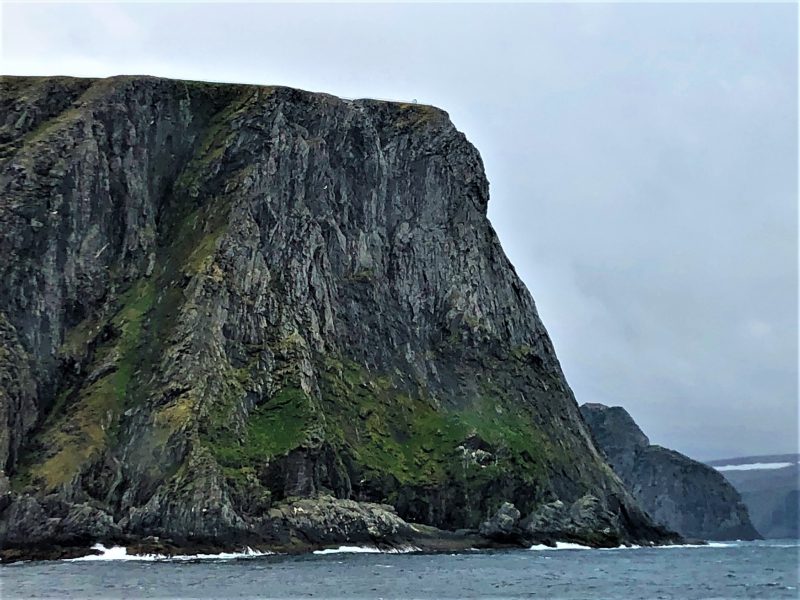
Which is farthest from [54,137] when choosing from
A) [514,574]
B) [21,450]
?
[514,574]

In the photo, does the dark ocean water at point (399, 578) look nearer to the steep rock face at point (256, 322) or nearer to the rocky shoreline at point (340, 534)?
the rocky shoreline at point (340, 534)

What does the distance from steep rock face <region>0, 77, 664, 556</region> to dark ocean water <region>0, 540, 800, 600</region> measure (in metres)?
17.0

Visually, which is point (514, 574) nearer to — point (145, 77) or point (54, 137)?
point (54, 137)

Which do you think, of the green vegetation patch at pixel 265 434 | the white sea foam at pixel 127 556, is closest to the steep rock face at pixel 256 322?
the green vegetation patch at pixel 265 434

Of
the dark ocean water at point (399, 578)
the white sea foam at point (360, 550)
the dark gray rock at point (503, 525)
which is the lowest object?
the dark ocean water at point (399, 578)

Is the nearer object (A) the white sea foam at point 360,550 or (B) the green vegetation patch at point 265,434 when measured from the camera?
(A) the white sea foam at point 360,550

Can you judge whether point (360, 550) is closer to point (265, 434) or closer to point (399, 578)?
point (265, 434)

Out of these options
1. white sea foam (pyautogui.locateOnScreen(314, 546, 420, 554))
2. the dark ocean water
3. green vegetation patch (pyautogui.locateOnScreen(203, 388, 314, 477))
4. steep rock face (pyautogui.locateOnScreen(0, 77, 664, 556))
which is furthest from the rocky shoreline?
green vegetation patch (pyautogui.locateOnScreen(203, 388, 314, 477))

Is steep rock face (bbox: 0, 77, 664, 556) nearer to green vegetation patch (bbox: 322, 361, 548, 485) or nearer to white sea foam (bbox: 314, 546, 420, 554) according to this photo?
green vegetation patch (bbox: 322, 361, 548, 485)

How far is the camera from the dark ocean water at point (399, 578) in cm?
7181

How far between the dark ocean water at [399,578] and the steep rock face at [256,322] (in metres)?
17.0

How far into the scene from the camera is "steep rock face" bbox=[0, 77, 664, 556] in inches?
4756

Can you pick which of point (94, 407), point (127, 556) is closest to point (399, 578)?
point (127, 556)

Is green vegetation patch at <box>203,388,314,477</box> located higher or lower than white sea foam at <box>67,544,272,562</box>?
higher
